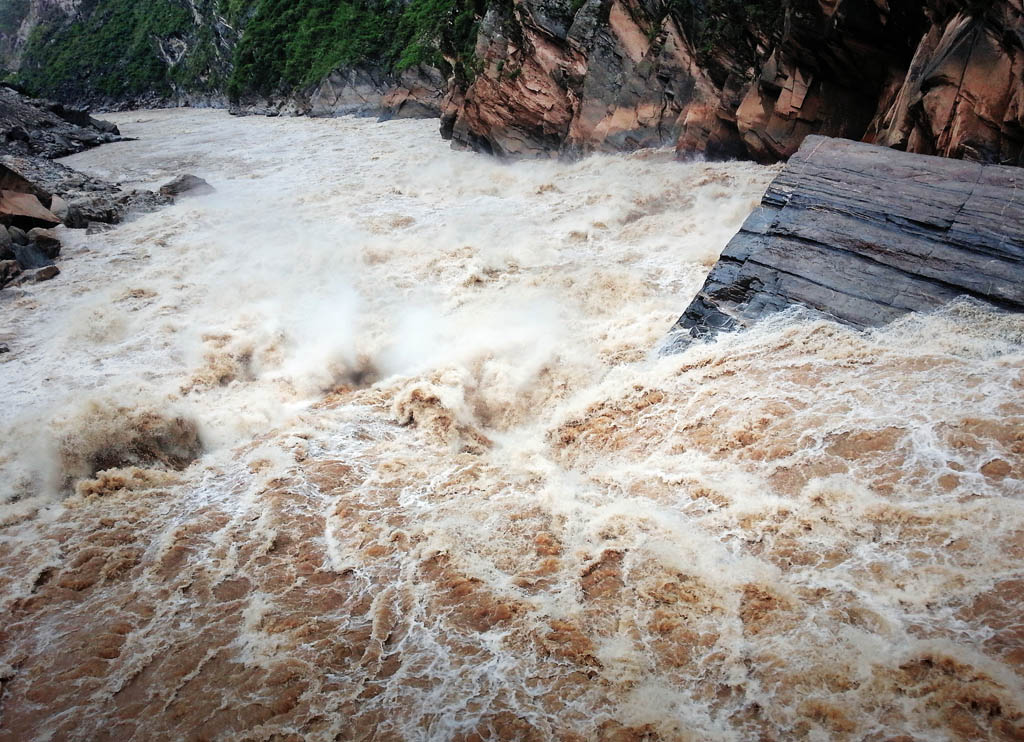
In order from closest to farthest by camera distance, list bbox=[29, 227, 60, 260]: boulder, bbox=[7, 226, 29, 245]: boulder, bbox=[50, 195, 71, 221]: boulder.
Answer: bbox=[7, 226, 29, 245]: boulder
bbox=[29, 227, 60, 260]: boulder
bbox=[50, 195, 71, 221]: boulder

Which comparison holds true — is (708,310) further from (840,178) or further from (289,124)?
(289,124)

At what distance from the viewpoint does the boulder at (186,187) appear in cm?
1813

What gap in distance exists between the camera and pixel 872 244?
8.08 metres

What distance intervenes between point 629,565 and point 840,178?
22.5 ft

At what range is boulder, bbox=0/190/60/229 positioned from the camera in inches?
551

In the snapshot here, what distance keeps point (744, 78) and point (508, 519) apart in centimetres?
1357

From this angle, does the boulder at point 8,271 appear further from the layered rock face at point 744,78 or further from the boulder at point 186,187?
the layered rock face at point 744,78

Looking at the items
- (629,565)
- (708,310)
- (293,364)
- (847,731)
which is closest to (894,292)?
(708,310)

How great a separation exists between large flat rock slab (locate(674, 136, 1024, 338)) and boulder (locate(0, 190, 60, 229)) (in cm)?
1465

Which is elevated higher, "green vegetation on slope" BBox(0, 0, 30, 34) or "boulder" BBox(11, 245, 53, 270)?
"green vegetation on slope" BBox(0, 0, 30, 34)

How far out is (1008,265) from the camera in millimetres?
7234

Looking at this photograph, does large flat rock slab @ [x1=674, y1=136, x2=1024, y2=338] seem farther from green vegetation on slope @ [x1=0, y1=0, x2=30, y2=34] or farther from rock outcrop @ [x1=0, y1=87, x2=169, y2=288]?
green vegetation on slope @ [x1=0, y1=0, x2=30, y2=34]

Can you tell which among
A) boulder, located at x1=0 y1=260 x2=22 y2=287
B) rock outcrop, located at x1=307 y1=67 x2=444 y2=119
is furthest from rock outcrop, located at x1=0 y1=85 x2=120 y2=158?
boulder, located at x1=0 y1=260 x2=22 y2=287

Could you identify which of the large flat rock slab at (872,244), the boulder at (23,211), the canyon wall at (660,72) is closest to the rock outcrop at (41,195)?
the boulder at (23,211)
